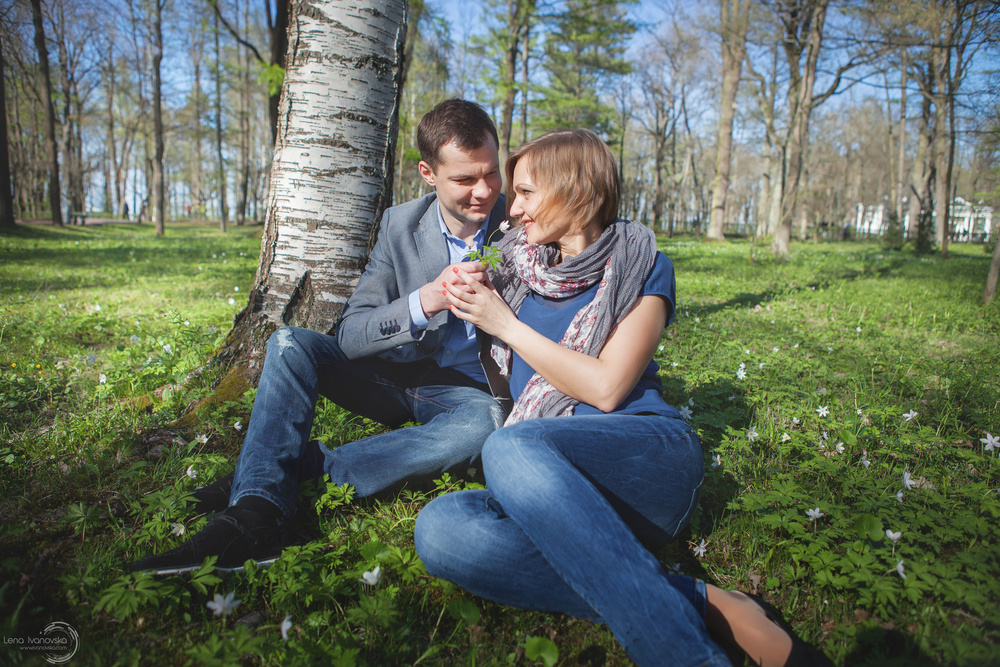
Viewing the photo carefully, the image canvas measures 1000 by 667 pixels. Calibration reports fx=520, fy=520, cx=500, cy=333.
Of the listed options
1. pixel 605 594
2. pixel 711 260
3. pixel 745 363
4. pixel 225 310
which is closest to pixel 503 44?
pixel 711 260

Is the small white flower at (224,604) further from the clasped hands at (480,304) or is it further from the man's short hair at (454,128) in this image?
the man's short hair at (454,128)

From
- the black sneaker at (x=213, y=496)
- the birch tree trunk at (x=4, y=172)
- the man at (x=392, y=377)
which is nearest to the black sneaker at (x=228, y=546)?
the man at (x=392, y=377)

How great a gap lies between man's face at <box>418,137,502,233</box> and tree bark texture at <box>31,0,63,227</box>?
61.8 feet

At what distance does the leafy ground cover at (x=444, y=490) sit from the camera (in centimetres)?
148

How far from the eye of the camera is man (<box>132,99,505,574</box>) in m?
1.83

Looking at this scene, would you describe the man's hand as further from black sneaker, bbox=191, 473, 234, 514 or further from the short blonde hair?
black sneaker, bbox=191, 473, 234, 514

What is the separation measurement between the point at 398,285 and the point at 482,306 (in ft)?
2.52

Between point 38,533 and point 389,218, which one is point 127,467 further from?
point 389,218

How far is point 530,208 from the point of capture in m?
2.07

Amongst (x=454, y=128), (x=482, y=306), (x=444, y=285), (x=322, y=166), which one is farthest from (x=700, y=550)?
(x=322, y=166)

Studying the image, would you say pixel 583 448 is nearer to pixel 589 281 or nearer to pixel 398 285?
pixel 589 281

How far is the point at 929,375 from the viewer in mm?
3732

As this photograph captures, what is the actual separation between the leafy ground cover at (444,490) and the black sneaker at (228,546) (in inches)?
2.3

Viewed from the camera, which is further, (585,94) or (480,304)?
(585,94)
